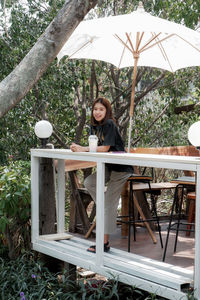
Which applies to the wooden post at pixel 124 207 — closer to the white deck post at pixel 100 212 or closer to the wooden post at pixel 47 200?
the wooden post at pixel 47 200

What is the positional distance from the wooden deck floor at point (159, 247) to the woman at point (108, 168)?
44 centimetres

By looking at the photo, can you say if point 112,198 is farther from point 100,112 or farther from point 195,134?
point 195,134

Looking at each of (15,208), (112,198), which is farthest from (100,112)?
(15,208)

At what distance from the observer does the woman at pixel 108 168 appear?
3617 mm

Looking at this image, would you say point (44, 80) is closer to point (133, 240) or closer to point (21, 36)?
point (21, 36)

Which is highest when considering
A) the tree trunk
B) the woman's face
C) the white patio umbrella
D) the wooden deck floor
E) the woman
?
the white patio umbrella

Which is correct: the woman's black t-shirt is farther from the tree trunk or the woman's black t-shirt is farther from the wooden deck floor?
the tree trunk

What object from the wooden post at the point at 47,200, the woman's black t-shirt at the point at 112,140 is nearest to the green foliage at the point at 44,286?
the wooden post at the point at 47,200

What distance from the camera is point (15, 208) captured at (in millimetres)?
4359

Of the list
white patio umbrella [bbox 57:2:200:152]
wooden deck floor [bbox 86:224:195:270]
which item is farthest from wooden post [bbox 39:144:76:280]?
white patio umbrella [bbox 57:2:200:152]

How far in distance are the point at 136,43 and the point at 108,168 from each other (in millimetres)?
1660

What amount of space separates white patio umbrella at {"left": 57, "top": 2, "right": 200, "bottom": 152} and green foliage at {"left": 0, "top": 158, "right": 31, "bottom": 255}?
1246 mm

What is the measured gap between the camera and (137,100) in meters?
7.35

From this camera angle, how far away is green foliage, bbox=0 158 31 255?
4.36m
